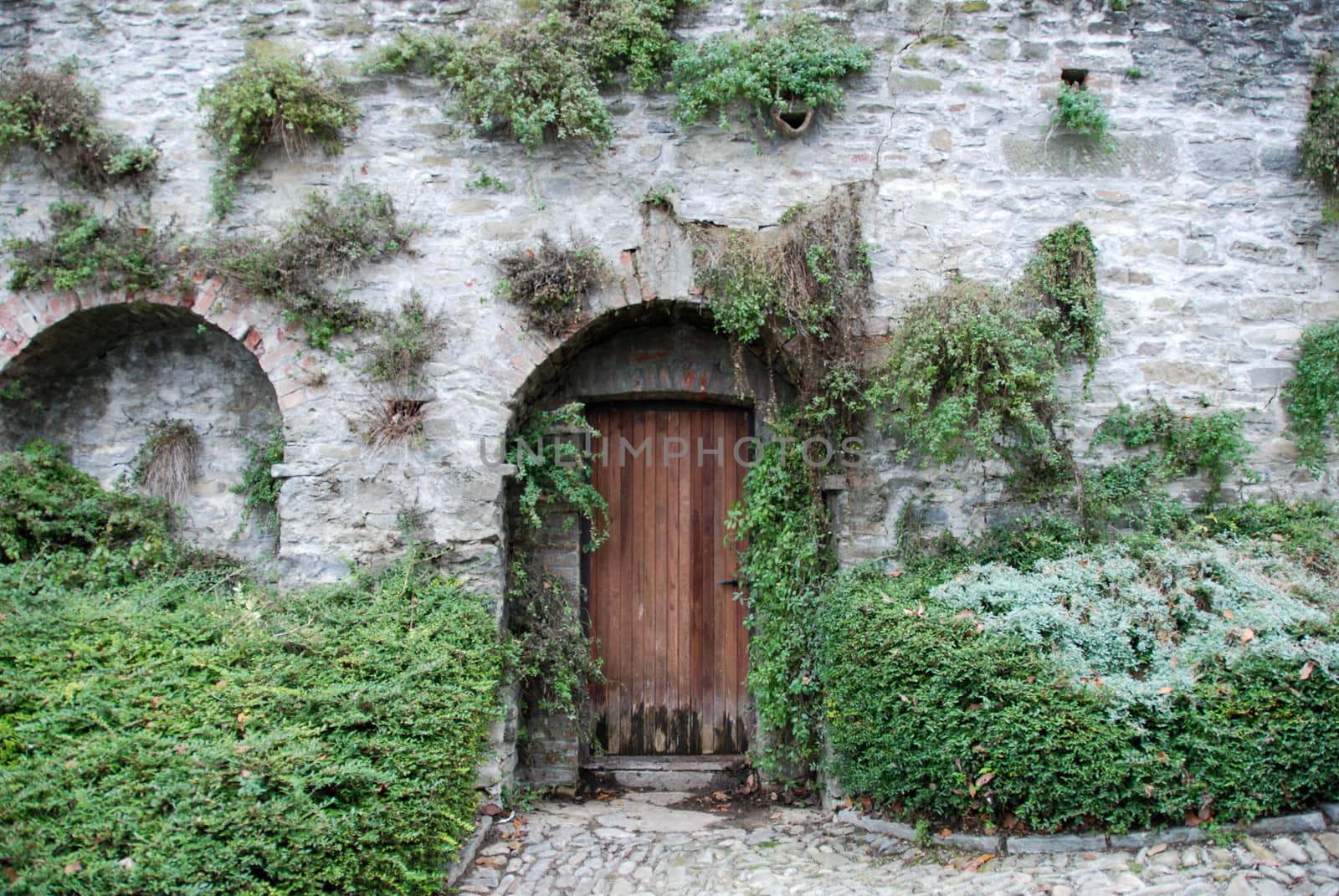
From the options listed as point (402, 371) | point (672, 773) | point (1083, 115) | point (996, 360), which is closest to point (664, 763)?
point (672, 773)

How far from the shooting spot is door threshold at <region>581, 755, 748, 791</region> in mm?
5023

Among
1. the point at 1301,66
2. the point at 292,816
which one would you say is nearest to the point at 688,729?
the point at 292,816

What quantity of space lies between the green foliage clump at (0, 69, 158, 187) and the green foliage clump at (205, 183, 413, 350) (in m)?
0.65

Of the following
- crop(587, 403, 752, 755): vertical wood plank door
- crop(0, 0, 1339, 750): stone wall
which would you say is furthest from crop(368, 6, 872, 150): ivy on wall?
crop(587, 403, 752, 755): vertical wood plank door

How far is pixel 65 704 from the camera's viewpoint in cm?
341

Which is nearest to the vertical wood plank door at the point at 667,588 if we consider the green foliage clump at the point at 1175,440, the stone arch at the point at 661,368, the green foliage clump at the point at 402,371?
the stone arch at the point at 661,368

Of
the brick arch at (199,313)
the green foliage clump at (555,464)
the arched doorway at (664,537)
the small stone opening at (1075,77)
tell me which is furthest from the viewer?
the arched doorway at (664,537)

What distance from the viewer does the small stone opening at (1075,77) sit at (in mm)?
4883

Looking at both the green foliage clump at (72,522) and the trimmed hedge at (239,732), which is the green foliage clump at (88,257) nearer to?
the green foliage clump at (72,522)

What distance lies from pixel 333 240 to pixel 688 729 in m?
3.33

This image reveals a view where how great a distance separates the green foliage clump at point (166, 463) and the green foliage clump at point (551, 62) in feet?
7.63

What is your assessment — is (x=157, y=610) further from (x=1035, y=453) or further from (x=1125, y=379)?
(x=1125, y=379)

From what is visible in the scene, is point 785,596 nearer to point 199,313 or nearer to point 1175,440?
point 1175,440

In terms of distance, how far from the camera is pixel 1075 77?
4.91 meters
